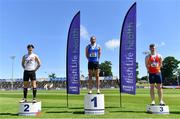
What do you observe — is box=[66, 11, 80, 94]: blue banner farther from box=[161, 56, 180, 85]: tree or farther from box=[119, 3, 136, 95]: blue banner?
box=[161, 56, 180, 85]: tree

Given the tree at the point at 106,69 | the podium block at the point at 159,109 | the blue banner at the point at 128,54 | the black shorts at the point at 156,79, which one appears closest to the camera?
the podium block at the point at 159,109

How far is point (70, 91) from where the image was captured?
16.7 meters

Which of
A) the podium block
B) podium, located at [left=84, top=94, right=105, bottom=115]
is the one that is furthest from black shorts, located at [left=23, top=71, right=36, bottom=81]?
the podium block

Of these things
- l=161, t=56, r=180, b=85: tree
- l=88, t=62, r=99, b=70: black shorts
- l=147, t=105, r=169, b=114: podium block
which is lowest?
l=147, t=105, r=169, b=114: podium block

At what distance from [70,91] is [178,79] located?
117918mm

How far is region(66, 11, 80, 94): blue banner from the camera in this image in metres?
16.1

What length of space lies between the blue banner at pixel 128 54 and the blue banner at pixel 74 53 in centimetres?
194

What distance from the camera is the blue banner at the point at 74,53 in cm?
1608

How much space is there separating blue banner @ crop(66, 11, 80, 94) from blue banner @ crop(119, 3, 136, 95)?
6.37ft

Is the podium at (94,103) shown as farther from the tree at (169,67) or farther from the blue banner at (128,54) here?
the tree at (169,67)

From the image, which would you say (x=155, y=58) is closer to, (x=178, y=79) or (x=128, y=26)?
Answer: (x=128, y=26)

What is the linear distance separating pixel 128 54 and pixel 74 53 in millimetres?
2445

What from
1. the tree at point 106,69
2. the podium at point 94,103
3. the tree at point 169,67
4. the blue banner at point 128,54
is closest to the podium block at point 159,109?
the podium at point 94,103

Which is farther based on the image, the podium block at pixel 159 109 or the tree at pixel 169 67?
the tree at pixel 169 67
